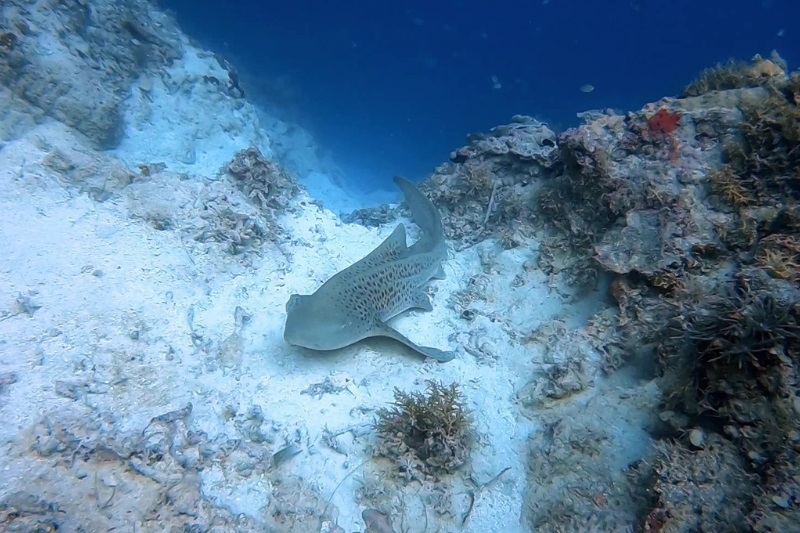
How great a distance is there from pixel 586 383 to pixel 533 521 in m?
1.79

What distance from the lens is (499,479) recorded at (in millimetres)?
4625

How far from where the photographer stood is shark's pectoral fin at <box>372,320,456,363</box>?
5969 millimetres

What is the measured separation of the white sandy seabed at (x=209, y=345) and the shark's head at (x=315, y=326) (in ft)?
1.72

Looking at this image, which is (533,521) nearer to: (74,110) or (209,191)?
(209,191)

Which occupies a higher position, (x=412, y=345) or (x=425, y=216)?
(x=425, y=216)

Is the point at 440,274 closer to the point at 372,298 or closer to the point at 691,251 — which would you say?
the point at 372,298

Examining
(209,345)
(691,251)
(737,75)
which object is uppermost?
(737,75)

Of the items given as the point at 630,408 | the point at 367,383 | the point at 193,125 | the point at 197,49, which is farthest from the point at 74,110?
the point at 630,408

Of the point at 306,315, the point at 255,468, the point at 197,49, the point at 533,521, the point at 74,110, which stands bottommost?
the point at 255,468

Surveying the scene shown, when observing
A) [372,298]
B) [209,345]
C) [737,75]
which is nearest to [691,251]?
[737,75]

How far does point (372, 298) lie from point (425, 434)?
7.38ft

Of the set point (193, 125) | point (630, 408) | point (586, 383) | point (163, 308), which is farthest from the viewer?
point (193, 125)

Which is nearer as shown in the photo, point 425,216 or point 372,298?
point 372,298

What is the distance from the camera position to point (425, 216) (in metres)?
8.53
